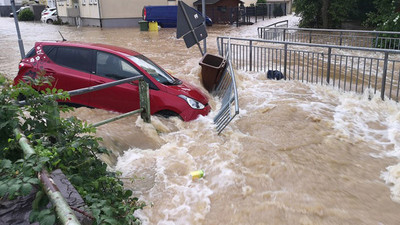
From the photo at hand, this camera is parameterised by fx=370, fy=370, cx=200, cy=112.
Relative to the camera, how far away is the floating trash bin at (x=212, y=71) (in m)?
9.37

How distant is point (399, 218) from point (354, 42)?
48.2 ft

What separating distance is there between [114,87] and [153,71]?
859mm

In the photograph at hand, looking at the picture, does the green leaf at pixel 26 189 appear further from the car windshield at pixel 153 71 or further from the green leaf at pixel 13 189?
the car windshield at pixel 153 71

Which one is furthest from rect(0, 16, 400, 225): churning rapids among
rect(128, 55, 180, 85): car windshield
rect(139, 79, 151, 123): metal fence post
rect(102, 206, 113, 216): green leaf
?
rect(102, 206, 113, 216): green leaf

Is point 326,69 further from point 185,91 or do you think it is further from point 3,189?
point 3,189

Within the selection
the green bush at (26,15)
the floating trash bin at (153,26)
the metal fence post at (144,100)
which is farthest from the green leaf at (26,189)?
the green bush at (26,15)

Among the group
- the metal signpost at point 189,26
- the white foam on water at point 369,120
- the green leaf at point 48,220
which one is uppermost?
the metal signpost at point 189,26

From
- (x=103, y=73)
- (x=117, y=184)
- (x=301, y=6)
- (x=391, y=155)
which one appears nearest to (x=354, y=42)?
(x=301, y=6)

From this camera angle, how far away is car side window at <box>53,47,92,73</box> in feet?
23.6

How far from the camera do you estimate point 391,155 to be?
6238 mm

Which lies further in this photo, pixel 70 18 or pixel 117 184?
pixel 70 18

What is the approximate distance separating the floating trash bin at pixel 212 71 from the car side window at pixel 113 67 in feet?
9.26

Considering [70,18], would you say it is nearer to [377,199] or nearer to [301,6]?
[301,6]

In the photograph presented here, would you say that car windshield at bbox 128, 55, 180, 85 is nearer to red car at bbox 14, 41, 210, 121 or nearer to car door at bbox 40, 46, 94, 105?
red car at bbox 14, 41, 210, 121
